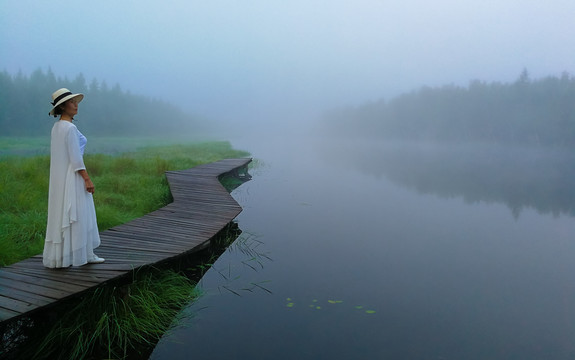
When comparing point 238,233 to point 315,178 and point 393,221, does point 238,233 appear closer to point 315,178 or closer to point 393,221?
point 393,221

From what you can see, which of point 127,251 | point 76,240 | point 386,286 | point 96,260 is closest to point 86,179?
point 76,240

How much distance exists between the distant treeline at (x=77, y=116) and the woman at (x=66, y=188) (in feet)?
125

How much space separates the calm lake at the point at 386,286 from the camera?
4.09m

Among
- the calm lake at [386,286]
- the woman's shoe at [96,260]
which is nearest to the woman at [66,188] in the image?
the woman's shoe at [96,260]

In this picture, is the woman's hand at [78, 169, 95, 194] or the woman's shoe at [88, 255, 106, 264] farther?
the woman's shoe at [88, 255, 106, 264]

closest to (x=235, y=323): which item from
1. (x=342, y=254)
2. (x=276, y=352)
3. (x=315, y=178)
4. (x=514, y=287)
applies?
(x=276, y=352)

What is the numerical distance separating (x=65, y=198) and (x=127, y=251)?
4.42ft

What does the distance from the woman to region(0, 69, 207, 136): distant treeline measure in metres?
38.0

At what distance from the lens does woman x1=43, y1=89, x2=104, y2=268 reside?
3.83 metres

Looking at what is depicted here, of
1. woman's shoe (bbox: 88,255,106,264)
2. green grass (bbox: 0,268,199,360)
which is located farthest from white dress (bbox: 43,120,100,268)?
green grass (bbox: 0,268,199,360)

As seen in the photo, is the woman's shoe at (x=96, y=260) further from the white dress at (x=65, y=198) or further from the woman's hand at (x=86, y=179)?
the woman's hand at (x=86, y=179)

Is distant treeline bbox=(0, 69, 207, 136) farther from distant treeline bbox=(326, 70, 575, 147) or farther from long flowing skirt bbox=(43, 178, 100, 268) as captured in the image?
distant treeline bbox=(326, 70, 575, 147)

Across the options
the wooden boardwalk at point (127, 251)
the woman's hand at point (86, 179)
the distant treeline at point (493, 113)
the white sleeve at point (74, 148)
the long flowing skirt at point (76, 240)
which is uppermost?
the distant treeline at point (493, 113)

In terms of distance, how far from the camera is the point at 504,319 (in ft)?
15.7
